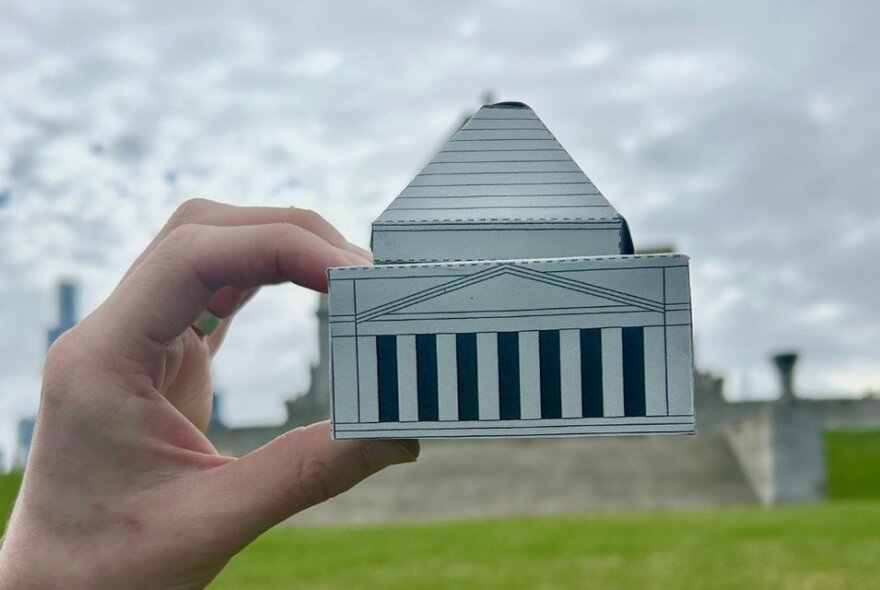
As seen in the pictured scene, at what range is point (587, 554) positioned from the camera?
11.5 meters

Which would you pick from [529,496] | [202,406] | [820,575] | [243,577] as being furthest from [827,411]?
[202,406]

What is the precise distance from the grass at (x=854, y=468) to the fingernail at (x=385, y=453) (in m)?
22.6

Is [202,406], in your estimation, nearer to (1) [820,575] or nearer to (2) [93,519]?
(2) [93,519]

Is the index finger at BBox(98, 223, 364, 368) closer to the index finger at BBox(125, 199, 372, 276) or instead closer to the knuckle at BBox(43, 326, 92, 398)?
the knuckle at BBox(43, 326, 92, 398)

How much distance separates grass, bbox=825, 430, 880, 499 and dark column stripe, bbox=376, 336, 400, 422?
74.5ft

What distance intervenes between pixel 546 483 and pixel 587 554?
11012 mm

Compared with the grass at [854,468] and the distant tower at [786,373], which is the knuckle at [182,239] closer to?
the grass at [854,468]

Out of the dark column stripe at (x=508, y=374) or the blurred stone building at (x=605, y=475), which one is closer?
the dark column stripe at (x=508, y=374)

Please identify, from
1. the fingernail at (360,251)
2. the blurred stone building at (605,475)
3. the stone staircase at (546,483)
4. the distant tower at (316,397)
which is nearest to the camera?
the fingernail at (360,251)

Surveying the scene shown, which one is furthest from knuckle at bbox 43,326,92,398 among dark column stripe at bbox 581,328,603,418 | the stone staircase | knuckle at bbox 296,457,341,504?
the stone staircase

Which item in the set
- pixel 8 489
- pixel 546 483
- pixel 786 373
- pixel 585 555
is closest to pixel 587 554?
pixel 585 555

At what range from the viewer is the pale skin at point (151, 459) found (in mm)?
2918

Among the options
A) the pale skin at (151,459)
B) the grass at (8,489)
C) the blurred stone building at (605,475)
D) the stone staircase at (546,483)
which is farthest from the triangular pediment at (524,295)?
the grass at (8,489)

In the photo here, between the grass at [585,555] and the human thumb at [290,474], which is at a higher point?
the human thumb at [290,474]
